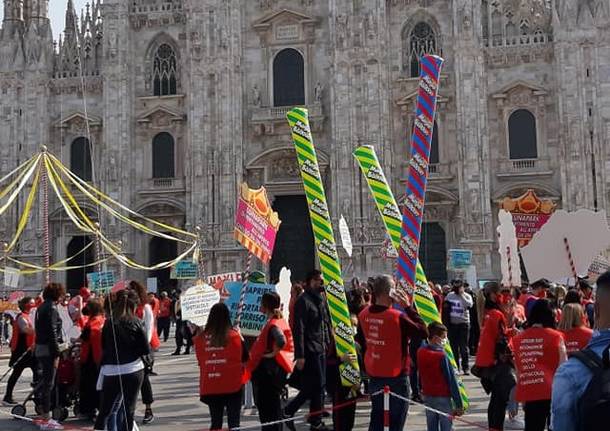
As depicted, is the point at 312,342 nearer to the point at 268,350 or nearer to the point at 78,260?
the point at 268,350

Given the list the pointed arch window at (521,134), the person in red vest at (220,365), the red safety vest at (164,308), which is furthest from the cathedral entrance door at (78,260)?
the person in red vest at (220,365)

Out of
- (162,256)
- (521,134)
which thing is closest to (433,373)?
(521,134)

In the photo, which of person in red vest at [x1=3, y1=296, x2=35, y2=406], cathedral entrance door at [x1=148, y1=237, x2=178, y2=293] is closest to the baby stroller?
person in red vest at [x1=3, y1=296, x2=35, y2=406]

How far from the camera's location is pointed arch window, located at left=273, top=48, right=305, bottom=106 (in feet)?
112

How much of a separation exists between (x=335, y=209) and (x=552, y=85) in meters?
10.0

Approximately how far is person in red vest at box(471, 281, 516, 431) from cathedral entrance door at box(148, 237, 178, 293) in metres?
26.6

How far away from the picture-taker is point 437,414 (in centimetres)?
798

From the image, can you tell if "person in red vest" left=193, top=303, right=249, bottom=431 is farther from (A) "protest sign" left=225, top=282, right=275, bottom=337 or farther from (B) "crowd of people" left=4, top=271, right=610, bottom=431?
(A) "protest sign" left=225, top=282, right=275, bottom=337

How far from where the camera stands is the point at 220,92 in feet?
112

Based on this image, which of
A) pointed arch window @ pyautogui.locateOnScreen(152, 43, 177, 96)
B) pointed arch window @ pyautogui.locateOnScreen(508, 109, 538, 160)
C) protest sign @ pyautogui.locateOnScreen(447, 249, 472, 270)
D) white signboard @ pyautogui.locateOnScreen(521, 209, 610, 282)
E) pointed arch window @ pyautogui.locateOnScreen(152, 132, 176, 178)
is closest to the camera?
white signboard @ pyautogui.locateOnScreen(521, 209, 610, 282)

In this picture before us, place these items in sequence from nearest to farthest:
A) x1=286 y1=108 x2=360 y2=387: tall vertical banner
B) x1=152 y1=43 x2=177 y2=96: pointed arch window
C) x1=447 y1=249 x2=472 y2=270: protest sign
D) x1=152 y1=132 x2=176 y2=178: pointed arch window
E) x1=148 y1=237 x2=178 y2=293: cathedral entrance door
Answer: x1=286 y1=108 x2=360 y2=387: tall vertical banner → x1=447 y1=249 x2=472 y2=270: protest sign → x1=148 y1=237 x2=178 y2=293: cathedral entrance door → x1=152 y1=132 x2=176 y2=178: pointed arch window → x1=152 y1=43 x2=177 y2=96: pointed arch window

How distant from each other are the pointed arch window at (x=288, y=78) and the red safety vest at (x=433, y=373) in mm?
26847

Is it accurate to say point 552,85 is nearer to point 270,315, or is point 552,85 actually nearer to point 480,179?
point 480,179

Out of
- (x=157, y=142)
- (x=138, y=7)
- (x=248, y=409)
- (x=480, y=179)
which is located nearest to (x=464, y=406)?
(x=248, y=409)
